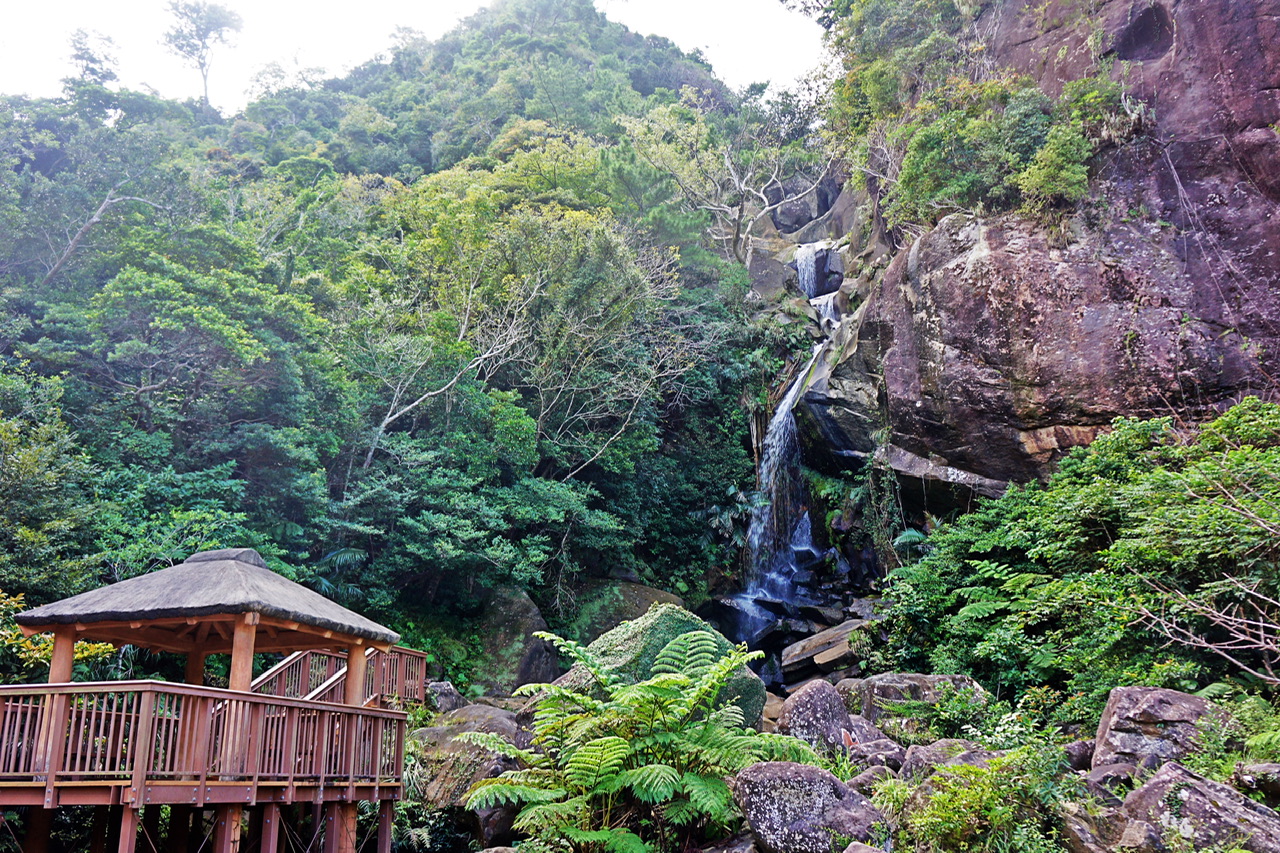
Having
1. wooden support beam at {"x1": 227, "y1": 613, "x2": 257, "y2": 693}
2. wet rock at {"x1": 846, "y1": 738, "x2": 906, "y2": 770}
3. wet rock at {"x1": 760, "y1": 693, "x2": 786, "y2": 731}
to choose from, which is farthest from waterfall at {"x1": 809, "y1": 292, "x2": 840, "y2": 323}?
wooden support beam at {"x1": 227, "y1": 613, "x2": 257, "y2": 693}

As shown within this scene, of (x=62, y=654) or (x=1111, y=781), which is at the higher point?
(x=62, y=654)

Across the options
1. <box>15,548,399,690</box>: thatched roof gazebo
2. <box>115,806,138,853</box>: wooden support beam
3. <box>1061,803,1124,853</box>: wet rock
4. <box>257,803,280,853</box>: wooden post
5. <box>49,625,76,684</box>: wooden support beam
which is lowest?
<box>257,803,280,853</box>: wooden post

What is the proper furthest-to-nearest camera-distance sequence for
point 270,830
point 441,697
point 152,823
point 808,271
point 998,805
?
1. point 808,271
2. point 441,697
3. point 152,823
4. point 270,830
5. point 998,805

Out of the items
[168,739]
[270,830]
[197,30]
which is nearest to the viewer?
[168,739]

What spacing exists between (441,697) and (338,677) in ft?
12.1

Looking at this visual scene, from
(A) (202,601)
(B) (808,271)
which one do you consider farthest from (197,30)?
(A) (202,601)

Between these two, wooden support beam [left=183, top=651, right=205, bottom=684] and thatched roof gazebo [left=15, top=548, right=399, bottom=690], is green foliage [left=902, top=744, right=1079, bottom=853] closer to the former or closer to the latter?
thatched roof gazebo [left=15, top=548, right=399, bottom=690]

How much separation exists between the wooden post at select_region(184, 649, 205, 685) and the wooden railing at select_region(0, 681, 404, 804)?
6.74 ft

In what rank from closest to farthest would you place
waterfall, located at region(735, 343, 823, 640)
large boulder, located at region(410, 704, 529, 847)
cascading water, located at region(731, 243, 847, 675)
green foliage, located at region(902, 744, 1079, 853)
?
green foliage, located at region(902, 744, 1079, 853) < large boulder, located at region(410, 704, 529, 847) < cascading water, located at region(731, 243, 847, 675) < waterfall, located at region(735, 343, 823, 640)

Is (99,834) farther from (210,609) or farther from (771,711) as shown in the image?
(771,711)

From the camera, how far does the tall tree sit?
146 feet

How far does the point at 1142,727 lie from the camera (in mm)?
6785

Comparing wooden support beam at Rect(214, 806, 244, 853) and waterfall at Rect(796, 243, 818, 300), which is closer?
wooden support beam at Rect(214, 806, 244, 853)

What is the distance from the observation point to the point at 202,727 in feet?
21.2
